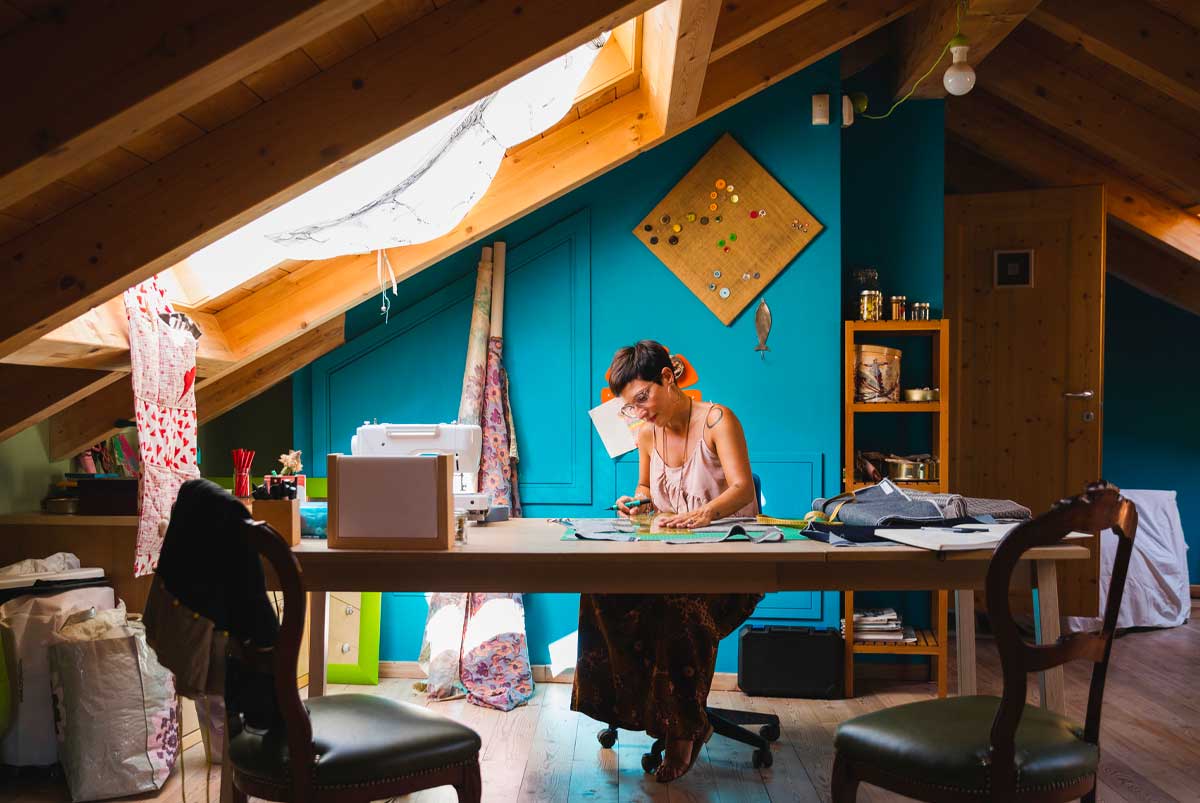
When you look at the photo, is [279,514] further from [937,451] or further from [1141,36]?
[1141,36]

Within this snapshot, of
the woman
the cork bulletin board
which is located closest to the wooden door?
the cork bulletin board

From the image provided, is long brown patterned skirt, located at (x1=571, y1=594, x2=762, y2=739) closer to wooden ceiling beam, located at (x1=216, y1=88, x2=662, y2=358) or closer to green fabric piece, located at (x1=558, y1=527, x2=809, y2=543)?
green fabric piece, located at (x1=558, y1=527, x2=809, y2=543)

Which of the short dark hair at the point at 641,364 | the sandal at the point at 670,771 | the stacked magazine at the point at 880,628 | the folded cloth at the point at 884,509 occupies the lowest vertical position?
the sandal at the point at 670,771

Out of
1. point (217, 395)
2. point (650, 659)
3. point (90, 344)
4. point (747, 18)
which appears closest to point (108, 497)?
point (217, 395)

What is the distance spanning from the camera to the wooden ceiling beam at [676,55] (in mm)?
2598

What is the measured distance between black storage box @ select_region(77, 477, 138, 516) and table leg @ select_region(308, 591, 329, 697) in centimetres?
119

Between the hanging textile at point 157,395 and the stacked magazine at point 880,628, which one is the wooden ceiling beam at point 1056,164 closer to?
the stacked magazine at point 880,628

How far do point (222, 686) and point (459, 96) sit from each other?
1.46 meters

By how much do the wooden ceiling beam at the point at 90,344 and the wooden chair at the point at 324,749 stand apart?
118 cm

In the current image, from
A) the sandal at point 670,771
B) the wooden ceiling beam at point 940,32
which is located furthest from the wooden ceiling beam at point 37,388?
the wooden ceiling beam at point 940,32

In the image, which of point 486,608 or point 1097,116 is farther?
point 1097,116

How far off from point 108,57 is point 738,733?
8.30 feet

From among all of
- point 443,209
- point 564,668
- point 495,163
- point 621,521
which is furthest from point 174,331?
point 564,668

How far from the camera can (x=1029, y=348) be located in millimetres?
5055
